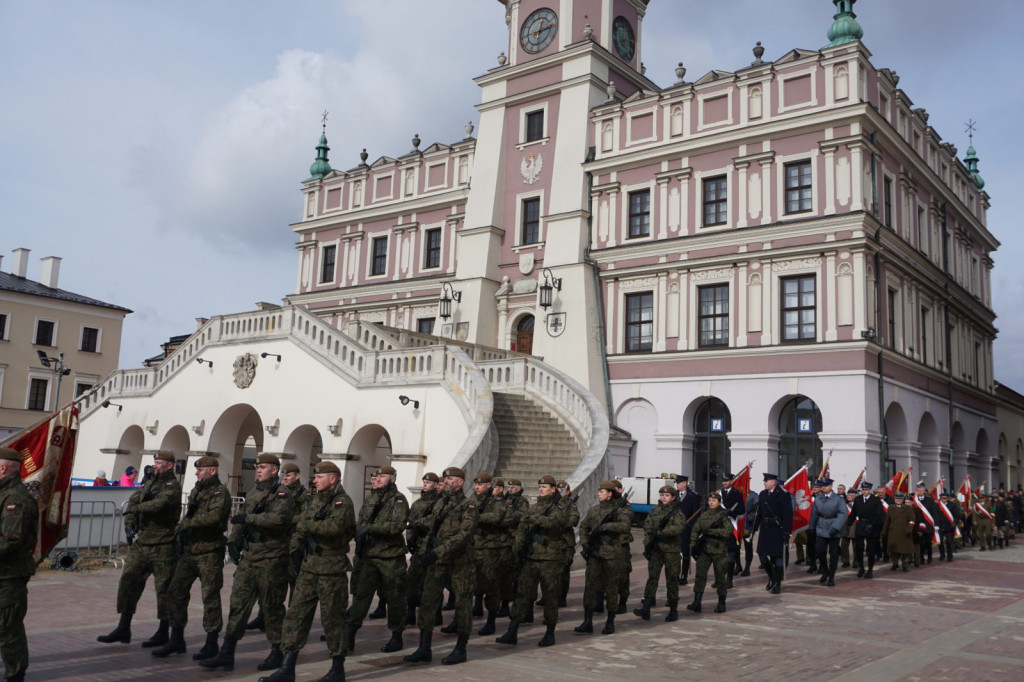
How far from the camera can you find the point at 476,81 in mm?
36312

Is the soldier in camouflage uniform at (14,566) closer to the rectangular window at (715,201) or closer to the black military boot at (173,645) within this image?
the black military boot at (173,645)

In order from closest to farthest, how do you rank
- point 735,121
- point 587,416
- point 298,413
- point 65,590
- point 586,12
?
point 65,590, point 587,416, point 298,413, point 735,121, point 586,12

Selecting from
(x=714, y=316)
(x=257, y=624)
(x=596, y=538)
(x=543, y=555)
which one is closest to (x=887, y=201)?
(x=714, y=316)

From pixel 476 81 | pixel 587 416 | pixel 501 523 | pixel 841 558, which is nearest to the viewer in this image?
pixel 501 523

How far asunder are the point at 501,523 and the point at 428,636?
2.03m

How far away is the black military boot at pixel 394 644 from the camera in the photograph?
984 centimetres

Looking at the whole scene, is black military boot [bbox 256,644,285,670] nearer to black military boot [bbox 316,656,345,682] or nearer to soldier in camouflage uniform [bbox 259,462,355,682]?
soldier in camouflage uniform [bbox 259,462,355,682]

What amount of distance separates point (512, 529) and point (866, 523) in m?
9.69

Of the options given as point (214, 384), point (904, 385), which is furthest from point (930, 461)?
point (214, 384)

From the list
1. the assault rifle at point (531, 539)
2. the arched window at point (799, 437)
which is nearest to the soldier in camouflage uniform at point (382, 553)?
the assault rifle at point (531, 539)

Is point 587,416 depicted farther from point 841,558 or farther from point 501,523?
point 501,523

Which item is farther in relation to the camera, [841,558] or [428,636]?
[841,558]

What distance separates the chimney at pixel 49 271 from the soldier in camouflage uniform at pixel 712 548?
48814 millimetres

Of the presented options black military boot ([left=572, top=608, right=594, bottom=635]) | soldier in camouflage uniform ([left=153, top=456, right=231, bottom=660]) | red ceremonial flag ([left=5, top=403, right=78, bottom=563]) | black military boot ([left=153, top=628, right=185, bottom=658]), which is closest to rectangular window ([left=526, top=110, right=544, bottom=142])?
black military boot ([left=572, top=608, right=594, bottom=635])
